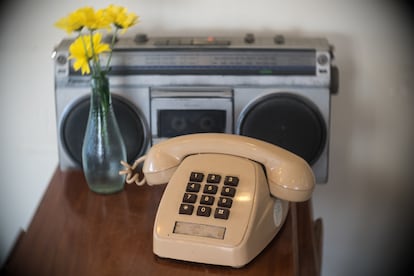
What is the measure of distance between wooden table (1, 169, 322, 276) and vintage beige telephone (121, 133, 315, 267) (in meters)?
0.02

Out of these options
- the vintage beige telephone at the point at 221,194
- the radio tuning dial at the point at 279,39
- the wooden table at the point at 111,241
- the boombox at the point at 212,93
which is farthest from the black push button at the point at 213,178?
the radio tuning dial at the point at 279,39

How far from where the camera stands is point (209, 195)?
→ 0.81m

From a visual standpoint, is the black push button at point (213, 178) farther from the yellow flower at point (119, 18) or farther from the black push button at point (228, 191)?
the yellow flower at point (119, 18)

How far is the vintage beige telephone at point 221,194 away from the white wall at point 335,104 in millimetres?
395

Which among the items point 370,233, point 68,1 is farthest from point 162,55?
point 370,233

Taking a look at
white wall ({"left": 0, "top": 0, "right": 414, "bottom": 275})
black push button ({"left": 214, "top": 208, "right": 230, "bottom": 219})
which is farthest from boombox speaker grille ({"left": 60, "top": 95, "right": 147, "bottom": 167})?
black push button ({"left": 214, "top": 208, "right": 230, "bottom": 219})

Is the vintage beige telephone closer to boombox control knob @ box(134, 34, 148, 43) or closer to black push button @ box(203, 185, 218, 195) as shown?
black push button @ box(203, 185, 218, 195)

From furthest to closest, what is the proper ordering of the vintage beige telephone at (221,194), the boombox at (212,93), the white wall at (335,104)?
1. the white wall at (335,104)
2. the boombox at (212,93)
3. the vintage beige telephone at (221,194)

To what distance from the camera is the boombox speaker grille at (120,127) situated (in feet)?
3.49

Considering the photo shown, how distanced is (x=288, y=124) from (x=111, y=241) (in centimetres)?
37

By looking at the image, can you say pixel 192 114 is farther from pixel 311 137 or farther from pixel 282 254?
pixel 282 254

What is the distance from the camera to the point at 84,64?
937 mm

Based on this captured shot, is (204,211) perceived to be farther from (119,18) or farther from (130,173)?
(119,18)

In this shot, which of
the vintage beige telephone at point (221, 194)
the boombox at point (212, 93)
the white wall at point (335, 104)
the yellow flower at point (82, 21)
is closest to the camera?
the vintage beige telephone at point (221, 194)
